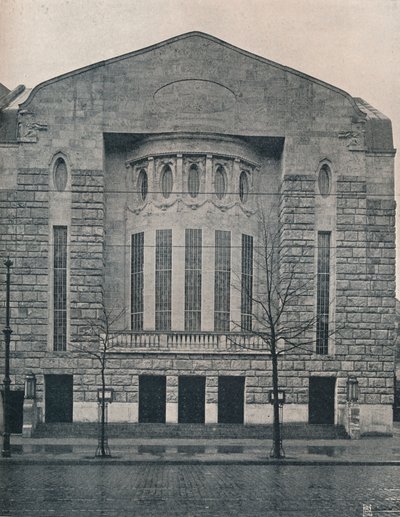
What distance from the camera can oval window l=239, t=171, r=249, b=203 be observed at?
3912 centimetres

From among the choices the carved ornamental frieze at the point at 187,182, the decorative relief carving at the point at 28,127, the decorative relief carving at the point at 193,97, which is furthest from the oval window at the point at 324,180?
the decorative relief carving at the point at 28,127

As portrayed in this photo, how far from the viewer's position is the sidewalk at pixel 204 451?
27172 mm

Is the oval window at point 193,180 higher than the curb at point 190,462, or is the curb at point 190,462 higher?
the oval window at point 193,180

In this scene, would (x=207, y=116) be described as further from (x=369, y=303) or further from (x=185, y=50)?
(x=369, y=303)

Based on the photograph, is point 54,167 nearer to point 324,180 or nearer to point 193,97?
point 193,97

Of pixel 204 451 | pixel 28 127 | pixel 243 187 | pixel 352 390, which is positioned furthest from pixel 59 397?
pixel 352 390

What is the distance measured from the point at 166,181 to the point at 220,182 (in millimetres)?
2553

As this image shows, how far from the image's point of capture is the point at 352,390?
121 ft

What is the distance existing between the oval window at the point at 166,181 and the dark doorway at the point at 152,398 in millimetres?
8548

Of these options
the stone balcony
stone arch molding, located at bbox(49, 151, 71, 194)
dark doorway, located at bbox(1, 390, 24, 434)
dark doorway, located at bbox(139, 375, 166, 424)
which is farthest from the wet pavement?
stone arch molding, located at bbox(49, 151, 71, 194)

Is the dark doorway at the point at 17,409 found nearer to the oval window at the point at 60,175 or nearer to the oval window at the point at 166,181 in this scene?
the oval window at the point at 60,175

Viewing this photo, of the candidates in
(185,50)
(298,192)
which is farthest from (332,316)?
(185,50)

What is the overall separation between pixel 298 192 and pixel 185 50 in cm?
846

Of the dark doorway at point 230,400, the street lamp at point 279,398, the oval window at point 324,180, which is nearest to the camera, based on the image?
the street lamp at point 279,398
